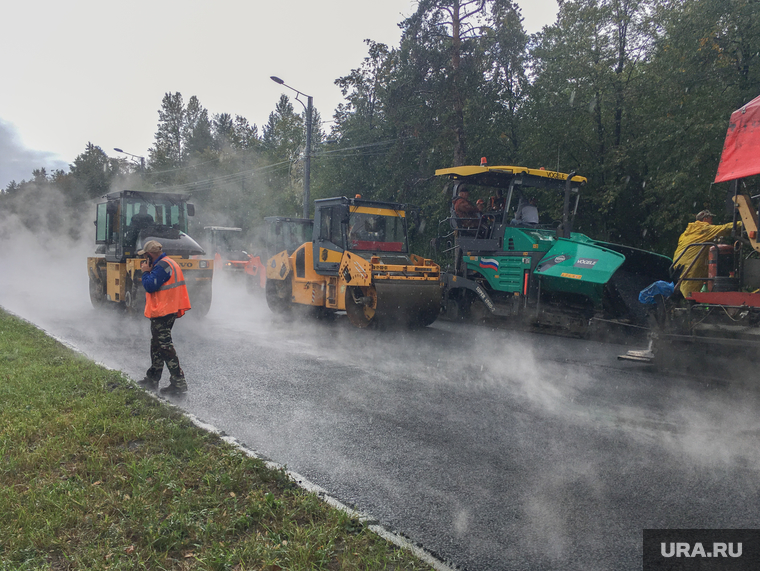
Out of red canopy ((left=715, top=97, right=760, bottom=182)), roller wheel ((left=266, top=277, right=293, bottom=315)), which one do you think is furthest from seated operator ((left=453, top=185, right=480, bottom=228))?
red canopy ((left=715, top=97, right=760, bottom=182))

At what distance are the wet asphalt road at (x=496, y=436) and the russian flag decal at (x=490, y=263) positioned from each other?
6.76 feet

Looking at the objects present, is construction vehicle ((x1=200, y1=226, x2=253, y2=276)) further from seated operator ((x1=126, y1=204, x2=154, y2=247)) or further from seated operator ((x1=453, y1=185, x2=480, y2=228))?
seated operator ((x1=453, y1=185, x2=480, y2=228))

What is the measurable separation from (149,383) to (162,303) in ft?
3.05

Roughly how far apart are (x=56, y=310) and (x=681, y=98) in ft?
52.7

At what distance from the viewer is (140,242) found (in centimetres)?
1375

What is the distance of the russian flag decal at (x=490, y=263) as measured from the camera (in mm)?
11641

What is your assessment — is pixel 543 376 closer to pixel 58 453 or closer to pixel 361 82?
pixel 58 453

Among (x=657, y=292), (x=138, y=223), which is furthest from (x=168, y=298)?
(x=138, y=223)

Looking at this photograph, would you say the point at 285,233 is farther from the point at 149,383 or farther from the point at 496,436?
the point at 496,436

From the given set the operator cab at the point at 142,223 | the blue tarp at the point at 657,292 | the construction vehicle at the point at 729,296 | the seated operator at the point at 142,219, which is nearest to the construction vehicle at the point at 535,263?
the blue tarp at the point at 657,292

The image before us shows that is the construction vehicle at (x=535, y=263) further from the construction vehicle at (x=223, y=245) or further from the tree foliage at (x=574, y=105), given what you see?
the construction vehicle at (x=223, y=245)

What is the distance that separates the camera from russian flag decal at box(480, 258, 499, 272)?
38.2ft

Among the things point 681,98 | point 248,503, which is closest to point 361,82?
point 681,98

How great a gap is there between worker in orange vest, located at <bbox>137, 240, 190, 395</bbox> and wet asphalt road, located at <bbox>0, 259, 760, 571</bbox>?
15.7 inches
